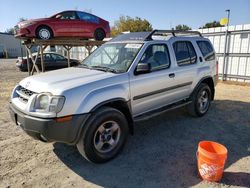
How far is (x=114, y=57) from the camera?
426cm

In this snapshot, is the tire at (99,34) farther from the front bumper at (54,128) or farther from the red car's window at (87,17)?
the front bumper at (54,128)

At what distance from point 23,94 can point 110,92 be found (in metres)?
1.40

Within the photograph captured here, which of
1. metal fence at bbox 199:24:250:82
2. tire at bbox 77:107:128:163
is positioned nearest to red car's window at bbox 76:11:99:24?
metal fence at bbox 199:24:250:82

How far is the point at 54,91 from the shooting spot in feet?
10.0

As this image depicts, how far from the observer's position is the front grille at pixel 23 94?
3413 mm

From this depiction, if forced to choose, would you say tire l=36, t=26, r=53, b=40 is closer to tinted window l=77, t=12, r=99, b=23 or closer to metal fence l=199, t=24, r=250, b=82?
tinted window l=77, t=12, r=99, b=23

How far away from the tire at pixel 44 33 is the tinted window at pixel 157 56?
7.14 m

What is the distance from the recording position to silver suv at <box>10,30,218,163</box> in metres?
3.04

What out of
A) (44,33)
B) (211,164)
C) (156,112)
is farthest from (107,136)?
(44,33)

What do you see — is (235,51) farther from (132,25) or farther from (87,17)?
(132,25)

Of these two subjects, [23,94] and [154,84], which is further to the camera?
[154,84]

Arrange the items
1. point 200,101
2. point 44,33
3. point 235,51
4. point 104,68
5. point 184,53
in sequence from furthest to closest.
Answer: point 235,51
point 44,33
point 200,101
point 184,53
point 104,68

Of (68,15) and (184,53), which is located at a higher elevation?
(68,15)

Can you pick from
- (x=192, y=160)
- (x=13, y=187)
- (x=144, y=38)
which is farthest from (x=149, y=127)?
(x=13, y=187)
